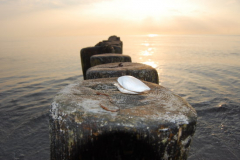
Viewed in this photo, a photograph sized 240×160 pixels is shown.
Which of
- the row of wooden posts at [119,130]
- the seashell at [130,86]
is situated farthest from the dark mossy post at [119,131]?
the seashell at [130,86]

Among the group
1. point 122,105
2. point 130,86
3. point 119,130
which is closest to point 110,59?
point 130,86

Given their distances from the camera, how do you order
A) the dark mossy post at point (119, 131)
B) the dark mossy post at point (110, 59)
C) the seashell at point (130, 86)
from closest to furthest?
the dark mossy post at point (119, 131) → the seashell at point (130, 86) → the dark mossy post at point (110, 59)

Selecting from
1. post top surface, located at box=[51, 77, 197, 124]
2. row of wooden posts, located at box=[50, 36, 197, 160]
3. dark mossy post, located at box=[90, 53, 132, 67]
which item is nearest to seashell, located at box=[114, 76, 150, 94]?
post top surface, located at box=[51, 77, 197, 124]

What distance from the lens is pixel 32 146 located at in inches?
157

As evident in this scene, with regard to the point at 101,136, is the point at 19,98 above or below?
below

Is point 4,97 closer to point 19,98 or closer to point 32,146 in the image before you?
point 19,98

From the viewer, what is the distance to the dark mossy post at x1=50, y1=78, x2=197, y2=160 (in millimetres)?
1358

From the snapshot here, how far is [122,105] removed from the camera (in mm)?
1662

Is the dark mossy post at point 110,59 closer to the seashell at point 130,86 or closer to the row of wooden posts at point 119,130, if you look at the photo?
the seashell at point 130,86

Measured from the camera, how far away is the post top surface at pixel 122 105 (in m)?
1.44

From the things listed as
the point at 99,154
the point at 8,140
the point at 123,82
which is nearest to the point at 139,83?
the point at 123,82

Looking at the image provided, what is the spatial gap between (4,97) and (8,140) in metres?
3.25

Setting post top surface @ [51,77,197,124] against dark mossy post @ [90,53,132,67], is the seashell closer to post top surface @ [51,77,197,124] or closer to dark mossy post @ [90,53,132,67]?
post top surface @ [51,77,197,124]

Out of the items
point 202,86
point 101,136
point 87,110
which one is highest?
point 87,110
